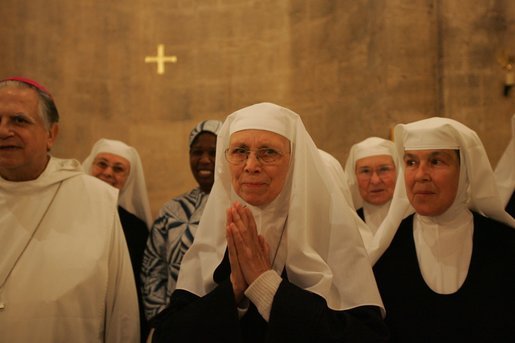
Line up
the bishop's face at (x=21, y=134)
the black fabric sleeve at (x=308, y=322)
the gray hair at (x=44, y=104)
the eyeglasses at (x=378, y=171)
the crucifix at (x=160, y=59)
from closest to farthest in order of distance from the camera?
the black fabric sleeve at (x=308, y=322), the bishop's face at (x=21, y=134), the gray hair at (x=44, y=104), the eyeglasses at (x=378, y=171), the crucifix at (x=160, y=59)

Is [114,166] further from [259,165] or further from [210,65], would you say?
[210,65]

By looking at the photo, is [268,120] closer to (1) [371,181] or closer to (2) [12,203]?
(2) [12,203]

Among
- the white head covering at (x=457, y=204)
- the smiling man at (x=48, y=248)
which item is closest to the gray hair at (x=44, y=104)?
the smiling man at (x=48, y=248)

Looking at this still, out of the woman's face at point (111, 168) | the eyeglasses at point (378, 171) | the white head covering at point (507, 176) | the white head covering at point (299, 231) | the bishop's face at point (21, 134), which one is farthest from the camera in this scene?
the woman's face at point (111, 168)

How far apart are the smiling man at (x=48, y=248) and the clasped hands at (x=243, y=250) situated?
0.95m

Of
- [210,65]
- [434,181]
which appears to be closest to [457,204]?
[434,181]

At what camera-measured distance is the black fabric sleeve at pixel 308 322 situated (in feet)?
7.19

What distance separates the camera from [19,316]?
2.70 metres

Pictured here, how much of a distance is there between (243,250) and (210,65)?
705 cm

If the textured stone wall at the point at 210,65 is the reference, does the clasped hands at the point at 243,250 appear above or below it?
below

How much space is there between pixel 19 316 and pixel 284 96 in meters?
6.35

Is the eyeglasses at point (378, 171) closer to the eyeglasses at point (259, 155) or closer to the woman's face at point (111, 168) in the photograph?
the woman's face at point (111, 168)

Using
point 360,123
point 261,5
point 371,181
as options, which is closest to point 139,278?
point 371,181

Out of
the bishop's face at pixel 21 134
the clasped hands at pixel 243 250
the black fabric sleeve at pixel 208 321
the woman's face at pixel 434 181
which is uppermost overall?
the bishop's face at pixel 21 134
